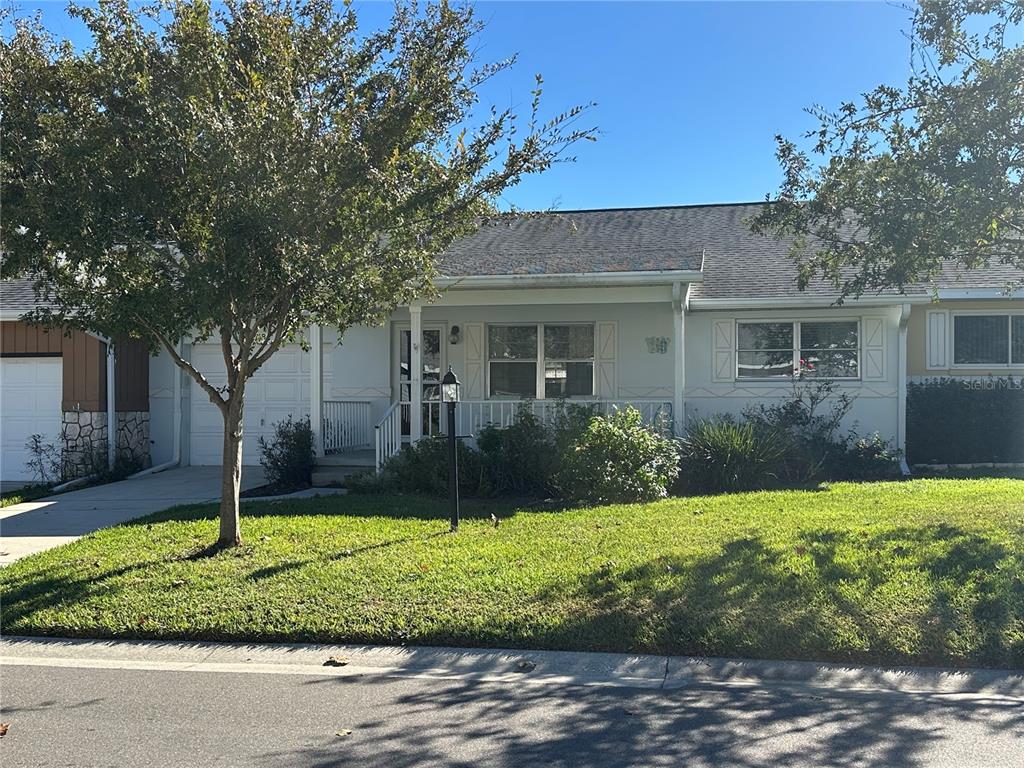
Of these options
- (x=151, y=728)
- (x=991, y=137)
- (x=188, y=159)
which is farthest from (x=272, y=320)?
(x=991, y=137)

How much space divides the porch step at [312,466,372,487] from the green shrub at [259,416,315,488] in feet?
0.37

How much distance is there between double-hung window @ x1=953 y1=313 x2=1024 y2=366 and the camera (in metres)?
13.8

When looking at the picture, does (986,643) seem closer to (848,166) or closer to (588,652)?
(588,652)

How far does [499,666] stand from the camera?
17.2 feet

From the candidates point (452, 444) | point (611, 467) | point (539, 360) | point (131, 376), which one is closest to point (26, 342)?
point (131, 376)

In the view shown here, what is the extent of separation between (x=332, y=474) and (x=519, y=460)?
323 cm

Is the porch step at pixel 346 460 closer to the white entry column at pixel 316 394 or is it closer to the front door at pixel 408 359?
the white entry column at pixel 316 394

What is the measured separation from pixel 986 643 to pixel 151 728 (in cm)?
494

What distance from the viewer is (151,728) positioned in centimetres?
432

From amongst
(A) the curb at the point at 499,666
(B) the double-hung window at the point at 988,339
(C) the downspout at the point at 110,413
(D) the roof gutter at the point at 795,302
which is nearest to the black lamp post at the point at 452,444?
(A) the curb at the point at 499,666

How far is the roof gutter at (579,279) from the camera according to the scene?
11352mm

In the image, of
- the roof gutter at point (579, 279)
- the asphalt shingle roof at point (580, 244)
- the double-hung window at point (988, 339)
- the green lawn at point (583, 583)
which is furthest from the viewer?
the double-hung window at point (988, 339)

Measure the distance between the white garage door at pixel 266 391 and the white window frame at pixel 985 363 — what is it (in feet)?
36.3

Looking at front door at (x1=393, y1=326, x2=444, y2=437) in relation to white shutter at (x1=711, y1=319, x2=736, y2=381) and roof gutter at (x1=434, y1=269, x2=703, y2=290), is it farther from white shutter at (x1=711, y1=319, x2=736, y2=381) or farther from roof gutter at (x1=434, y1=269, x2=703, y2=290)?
white shutter at (x1=711, y1=319, x2=736, y2=381)
